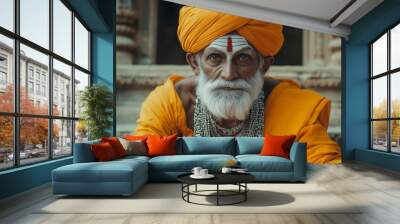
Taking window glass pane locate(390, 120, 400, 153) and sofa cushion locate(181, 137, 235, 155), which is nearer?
sofa cushion locate(181, 137, 235, 155)

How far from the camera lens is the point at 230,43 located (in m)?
8.76

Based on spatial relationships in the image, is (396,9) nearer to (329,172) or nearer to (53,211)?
(329,172)

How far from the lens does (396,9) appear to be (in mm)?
8016

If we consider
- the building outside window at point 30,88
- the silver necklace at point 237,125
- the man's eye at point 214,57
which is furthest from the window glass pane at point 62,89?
the man's eye at point 214,57

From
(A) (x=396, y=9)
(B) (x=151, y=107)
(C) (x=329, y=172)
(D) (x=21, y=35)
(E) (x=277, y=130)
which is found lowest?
(C) (x=329, y=172)

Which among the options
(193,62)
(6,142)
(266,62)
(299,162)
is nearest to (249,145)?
(299,162)

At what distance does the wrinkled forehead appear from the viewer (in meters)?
8.74

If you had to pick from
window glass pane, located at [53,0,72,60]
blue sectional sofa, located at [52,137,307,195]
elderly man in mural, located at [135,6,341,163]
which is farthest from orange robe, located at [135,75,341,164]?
window glass pane, located at [53,0,72,60]

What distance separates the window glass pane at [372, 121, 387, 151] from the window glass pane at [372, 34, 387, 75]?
1.22 meters

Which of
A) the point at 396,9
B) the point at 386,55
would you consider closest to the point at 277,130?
the point at 386,55

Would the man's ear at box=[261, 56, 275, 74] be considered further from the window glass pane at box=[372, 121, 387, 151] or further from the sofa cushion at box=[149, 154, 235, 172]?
the sofa cushion at box=[149, 154, 235, 172]

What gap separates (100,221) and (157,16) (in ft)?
20.5

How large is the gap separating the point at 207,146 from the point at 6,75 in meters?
3.53

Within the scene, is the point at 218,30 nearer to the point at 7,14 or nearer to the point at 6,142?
the point at 7,14
